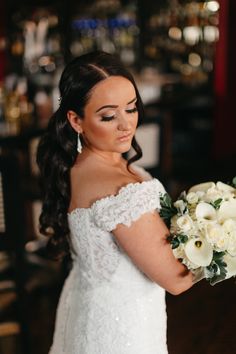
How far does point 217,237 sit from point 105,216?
29cm

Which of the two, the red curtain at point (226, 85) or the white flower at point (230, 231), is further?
the red curtain at point (226, 85)

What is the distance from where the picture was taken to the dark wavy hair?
1.56m

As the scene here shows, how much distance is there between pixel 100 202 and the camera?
5.13 feet

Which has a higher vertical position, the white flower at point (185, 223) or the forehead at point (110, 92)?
the forehead at point (110, 92)

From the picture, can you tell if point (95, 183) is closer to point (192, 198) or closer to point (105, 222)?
point (105, 222)

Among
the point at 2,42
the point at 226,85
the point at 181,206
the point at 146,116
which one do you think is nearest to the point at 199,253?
the point at 181,206

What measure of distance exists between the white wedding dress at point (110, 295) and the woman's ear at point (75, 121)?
0.21m

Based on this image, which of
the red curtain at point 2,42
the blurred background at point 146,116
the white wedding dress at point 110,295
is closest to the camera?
the white wedding dress at point 110,295

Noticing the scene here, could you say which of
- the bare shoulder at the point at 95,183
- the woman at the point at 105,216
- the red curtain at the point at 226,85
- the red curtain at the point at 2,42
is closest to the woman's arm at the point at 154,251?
the woman at the point at 105,216

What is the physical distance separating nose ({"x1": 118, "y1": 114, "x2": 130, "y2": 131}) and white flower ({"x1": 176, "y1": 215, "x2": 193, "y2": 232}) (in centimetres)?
28

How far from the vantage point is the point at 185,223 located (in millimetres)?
1545

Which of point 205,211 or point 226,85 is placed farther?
point 226,85

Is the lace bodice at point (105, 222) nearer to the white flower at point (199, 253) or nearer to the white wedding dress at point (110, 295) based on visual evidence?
the white wedding dress at point (110, 295)

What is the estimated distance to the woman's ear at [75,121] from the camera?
63.4 inches
